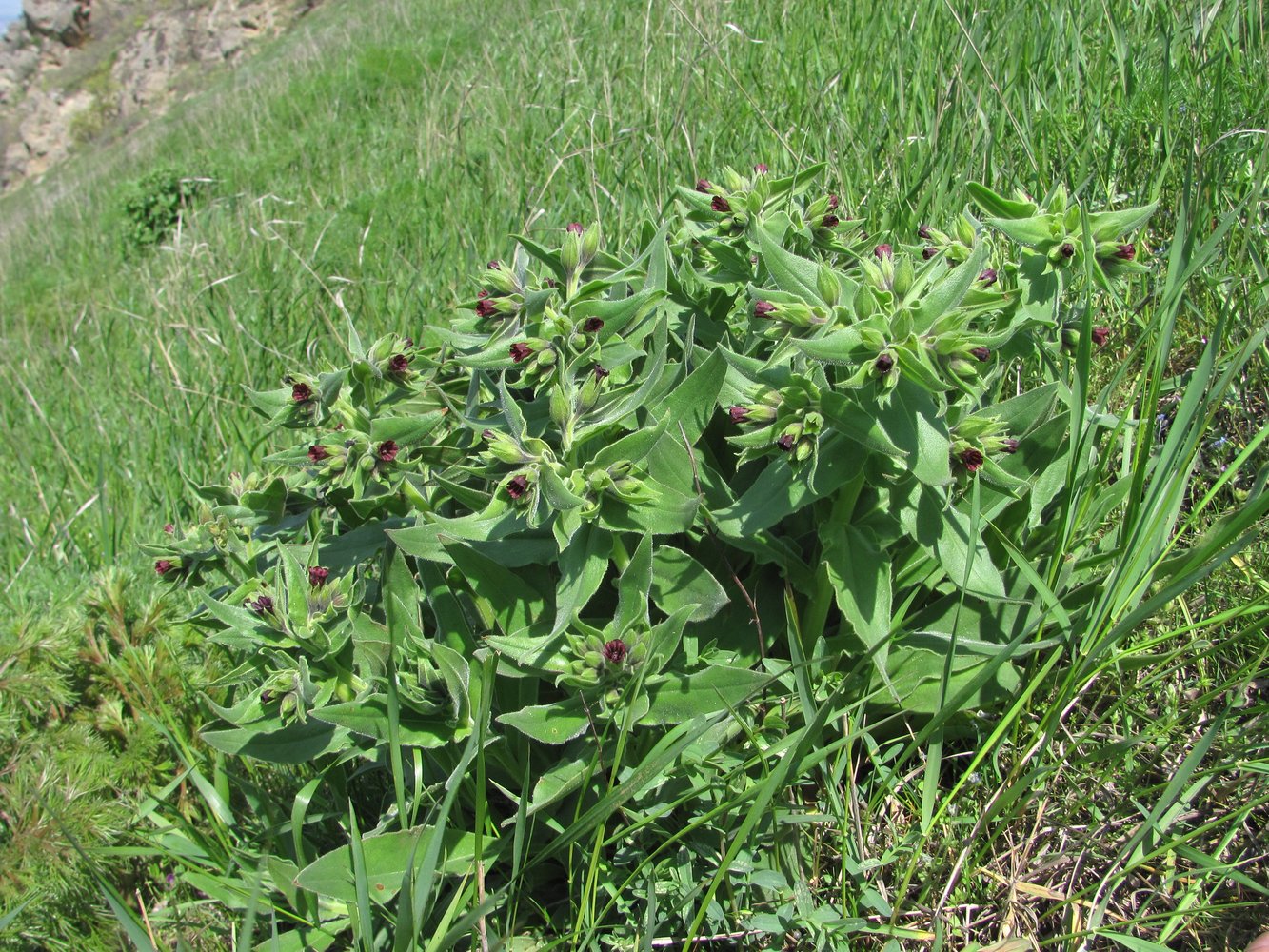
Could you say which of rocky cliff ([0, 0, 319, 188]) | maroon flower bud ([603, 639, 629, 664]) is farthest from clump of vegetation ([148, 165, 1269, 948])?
rocky cliff ([0, 0, 319, 188])

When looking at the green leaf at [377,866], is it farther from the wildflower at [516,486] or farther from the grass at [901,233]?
the wildflower at [516,486]

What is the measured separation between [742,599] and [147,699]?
6.33 feet

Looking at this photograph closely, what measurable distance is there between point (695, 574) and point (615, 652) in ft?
1.00

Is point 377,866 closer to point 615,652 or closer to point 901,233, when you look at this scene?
point 615,652

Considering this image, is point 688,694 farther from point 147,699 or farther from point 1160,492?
point 147,699

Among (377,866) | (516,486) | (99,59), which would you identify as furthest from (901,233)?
(99,59)

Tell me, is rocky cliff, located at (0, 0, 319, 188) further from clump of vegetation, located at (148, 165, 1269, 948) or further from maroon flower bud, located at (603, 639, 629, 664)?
maroon flower bud, located at (603, 639, 629, 664)

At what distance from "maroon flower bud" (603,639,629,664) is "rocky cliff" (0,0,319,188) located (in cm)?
3749

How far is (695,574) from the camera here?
1979 millimetres

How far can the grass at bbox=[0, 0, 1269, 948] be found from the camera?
1.87 metres

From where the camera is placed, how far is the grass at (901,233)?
187cm

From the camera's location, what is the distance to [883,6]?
13.6 feet

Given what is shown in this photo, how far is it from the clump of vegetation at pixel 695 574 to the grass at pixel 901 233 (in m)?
0.07

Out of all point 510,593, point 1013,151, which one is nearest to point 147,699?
point 510,593
